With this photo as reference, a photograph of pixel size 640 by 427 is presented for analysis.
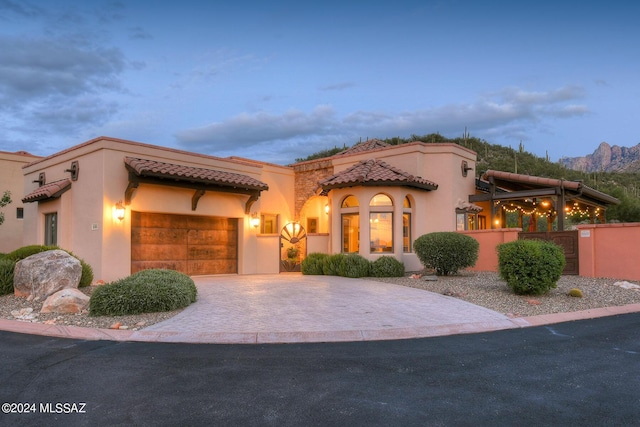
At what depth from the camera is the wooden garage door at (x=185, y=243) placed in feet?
49.5

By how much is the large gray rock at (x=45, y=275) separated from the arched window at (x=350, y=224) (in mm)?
9664

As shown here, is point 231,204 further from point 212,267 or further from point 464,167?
point 464,167

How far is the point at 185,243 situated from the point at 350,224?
6322 millimetres

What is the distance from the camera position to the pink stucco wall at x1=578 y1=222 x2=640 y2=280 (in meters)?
13.5

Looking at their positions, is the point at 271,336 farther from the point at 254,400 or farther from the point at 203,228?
the point at 203,228

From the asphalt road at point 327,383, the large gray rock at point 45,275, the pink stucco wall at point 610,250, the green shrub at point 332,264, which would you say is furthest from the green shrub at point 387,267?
the large gray rock at point 45,275

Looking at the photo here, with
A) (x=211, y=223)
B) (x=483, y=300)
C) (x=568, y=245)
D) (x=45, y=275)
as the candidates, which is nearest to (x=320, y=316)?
(x=483, y=300)

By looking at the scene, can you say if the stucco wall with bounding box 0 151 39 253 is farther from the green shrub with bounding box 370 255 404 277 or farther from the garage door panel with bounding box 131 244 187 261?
the green shrub with bounding box 370 255 404 277

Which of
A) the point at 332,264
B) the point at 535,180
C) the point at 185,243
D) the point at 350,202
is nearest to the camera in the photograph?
the point at 185,243

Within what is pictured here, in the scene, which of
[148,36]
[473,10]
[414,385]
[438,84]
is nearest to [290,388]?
[414,385]

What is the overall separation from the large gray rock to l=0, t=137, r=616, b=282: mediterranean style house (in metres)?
3.37

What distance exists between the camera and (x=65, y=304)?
879cm

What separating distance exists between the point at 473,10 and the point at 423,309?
1075 centimetres

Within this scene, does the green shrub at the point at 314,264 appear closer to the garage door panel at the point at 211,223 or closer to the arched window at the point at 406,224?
the arched window at the point at 406,224
